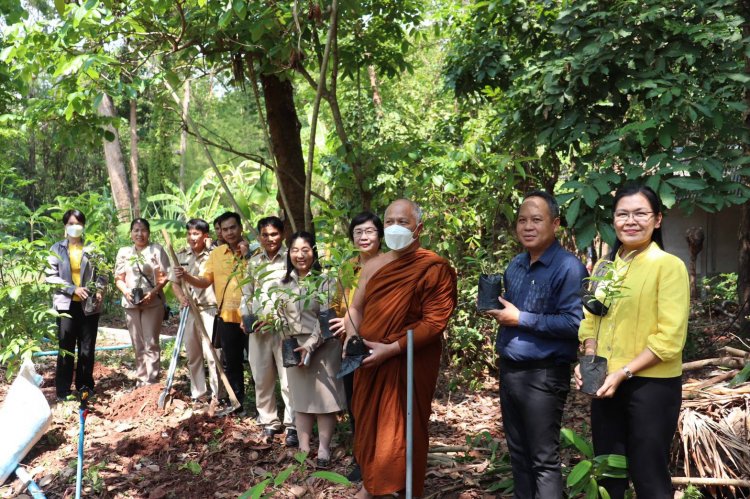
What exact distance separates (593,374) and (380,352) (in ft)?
3.49

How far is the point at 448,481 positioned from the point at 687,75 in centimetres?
265

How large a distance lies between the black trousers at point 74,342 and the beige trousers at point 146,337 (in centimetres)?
34

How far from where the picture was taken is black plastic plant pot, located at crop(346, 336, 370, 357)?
3312 millimetres

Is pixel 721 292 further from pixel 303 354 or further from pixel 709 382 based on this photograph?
pixel 303 354

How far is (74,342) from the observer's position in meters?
6.10

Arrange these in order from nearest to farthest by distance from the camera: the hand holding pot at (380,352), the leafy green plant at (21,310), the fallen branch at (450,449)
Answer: the hand holding pot at (380,352) → the fallen branch at (450,449) → the leafy green plant at (21,310)

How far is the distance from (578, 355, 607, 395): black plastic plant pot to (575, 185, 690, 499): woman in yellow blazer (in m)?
0.02

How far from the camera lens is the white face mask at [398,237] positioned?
3371 millimetres

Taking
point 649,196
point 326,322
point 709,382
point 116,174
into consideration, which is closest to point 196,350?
point 326,322

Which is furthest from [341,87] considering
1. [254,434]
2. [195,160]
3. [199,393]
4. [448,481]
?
[195,160]

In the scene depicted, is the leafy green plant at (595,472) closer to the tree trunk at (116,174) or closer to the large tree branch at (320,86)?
the large tree branch at (320,86)

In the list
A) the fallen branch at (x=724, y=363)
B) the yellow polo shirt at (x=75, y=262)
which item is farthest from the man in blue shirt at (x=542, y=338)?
the yellow polo shirt at (x=75, y=262)

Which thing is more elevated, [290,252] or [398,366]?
[290,252]

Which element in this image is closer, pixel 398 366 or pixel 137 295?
pixel 398 366
